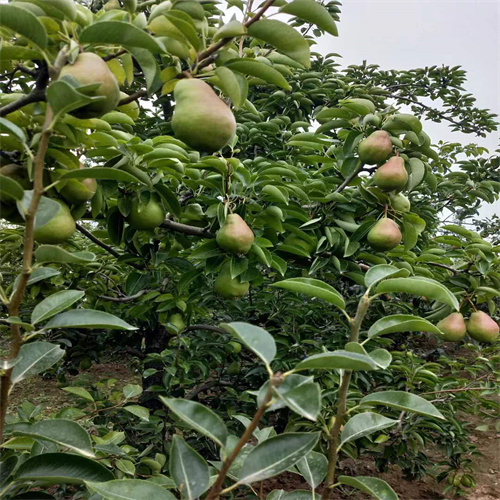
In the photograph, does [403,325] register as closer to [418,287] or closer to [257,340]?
[418,287]

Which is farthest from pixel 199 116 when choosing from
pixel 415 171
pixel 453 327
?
pixel 453 327

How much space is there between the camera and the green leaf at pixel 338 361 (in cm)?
53

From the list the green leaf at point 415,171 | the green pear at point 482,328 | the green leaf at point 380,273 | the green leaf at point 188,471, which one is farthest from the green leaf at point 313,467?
the green pear at point 482,328

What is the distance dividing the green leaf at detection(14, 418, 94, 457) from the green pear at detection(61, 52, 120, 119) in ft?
1.76

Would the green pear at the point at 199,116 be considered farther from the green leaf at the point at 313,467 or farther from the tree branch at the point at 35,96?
the green leaf at the point at 313,467

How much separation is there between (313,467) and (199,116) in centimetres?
75

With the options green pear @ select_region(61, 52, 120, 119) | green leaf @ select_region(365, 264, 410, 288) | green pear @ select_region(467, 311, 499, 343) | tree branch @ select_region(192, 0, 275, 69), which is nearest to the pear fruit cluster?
green pear @ select_region(467, 311, 499, 343)

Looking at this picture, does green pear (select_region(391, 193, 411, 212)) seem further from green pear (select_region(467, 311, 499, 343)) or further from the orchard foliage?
green pear (select_region(467, 311, 499, 343))

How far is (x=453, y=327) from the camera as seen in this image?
2.17m

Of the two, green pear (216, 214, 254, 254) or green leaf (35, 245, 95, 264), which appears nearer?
green leaf (35, 245, 95, 264)

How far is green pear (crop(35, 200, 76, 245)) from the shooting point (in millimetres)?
1009

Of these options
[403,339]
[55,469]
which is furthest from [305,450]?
[403,339]

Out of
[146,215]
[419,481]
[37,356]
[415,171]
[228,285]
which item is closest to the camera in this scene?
[37,356]

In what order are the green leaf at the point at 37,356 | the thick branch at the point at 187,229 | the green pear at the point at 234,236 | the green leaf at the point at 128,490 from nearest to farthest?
the green leaf at the point at 128,490
the green leaf at the point at 37,356
the green pear at the point at 234,236
the thick branch at the point at 187,229
